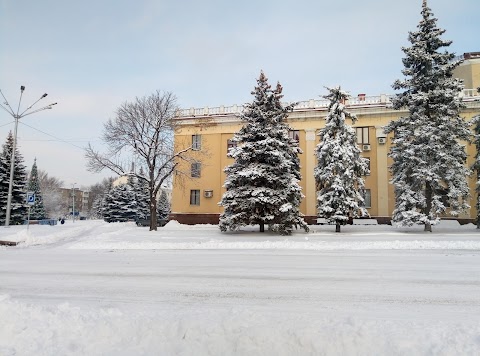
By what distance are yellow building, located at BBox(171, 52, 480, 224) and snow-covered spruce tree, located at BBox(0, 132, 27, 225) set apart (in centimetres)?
1864

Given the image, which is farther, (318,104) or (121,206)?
(121,206)

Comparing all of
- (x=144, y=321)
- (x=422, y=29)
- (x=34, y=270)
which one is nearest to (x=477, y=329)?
(x=144, y=321)

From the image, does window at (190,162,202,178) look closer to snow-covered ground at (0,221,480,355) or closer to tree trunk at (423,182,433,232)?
tree trunk at (423,182,433,232)

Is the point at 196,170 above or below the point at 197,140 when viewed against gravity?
below

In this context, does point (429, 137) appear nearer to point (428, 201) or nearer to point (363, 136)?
point (428, 201)

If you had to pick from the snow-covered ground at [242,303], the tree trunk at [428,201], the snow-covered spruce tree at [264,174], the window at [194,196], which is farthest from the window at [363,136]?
the snow-covered ground at [242,303]

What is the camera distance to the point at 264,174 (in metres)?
22.1

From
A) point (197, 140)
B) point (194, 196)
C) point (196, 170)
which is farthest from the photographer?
point (197, 140)

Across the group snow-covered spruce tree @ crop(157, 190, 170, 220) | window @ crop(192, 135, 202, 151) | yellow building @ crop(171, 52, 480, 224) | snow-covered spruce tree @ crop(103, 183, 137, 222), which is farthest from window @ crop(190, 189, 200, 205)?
snow-covered spruce tree @ crop(157, 190, 170, 220)

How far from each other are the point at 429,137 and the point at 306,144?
572 inches

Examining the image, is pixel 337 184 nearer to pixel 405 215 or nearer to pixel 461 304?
pixel 405 215

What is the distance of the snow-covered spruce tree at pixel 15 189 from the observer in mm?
40125

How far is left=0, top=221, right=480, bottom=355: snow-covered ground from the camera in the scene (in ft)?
13.9

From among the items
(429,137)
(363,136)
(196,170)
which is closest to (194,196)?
(196,170)
